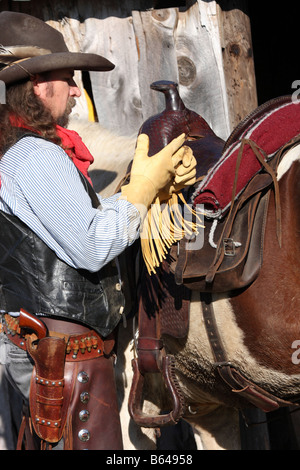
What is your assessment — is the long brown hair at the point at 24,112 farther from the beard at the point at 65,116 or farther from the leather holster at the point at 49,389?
the leather holster at the point at 49,389

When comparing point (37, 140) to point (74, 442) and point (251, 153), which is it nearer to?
point (251, 153)

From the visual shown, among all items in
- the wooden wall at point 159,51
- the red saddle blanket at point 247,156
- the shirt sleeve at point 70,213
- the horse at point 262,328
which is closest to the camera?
the shirt sleeve at point 70,213

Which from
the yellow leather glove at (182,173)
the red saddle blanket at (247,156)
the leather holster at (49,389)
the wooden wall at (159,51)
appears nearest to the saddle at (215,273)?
the red saddle blanket at (247,156)

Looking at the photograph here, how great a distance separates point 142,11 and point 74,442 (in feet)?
7.90

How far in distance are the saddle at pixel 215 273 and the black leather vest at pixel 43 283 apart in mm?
280

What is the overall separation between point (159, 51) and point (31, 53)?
5.12ft

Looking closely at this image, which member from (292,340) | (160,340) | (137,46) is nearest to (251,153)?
(292,340)

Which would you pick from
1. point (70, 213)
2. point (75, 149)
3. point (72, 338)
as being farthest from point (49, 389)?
point (75, 149)

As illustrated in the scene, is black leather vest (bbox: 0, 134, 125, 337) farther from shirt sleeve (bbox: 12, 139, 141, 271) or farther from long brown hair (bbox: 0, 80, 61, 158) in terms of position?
long brown hair (bbox: 0, 80, 61, 158)

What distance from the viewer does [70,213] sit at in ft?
5.58

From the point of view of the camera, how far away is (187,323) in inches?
81.4

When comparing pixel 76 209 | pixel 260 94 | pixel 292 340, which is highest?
pixel 76 209

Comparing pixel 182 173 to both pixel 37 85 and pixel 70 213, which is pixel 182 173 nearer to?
pixel 70 213

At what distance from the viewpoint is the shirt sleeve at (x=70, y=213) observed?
1.70m
